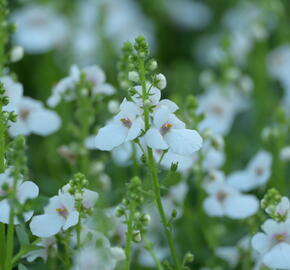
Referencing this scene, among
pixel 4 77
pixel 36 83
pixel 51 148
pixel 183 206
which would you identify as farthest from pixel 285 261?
pixel 36 83

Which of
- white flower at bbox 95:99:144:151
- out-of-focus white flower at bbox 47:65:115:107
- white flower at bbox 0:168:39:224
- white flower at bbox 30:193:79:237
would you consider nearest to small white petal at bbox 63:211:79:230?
white flower at bbox 30:193:79:237

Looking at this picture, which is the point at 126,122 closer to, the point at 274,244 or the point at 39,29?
the point at 274,244

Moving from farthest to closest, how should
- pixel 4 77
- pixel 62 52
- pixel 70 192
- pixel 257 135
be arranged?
pixel 62 52, pixel 257 135, pixel 4 77, pixel 70 192

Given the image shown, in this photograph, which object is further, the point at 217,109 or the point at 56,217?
the point at 217,109

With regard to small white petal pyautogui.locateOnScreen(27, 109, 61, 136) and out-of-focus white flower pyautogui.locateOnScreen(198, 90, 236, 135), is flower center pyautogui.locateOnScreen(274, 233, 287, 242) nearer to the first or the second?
small white petal pyautogui.locateOnScreen(27, 109, 61, 136)

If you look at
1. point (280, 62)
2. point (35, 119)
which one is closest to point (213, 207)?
point (35, 119)

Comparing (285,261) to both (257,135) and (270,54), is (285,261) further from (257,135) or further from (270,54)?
(270,54)
